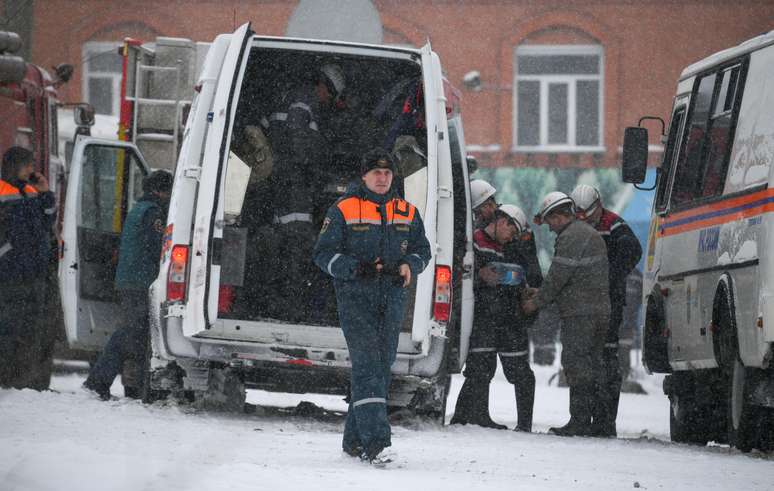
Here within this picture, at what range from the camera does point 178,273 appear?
9.55m

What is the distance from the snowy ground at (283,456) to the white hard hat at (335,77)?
2291 millimetres

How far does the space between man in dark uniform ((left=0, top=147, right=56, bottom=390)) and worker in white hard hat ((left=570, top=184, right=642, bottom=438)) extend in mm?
3792

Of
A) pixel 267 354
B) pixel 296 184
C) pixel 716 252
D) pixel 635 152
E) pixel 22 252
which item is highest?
pixel 635 152

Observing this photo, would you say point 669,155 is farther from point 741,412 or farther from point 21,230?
point 21,230

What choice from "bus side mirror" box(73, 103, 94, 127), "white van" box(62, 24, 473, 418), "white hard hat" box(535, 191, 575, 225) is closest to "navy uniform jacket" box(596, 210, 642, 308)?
"white hard hat" box(535, 191, 575, 225)

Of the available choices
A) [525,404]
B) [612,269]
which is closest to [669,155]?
[612,269]

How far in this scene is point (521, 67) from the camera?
97.6ft

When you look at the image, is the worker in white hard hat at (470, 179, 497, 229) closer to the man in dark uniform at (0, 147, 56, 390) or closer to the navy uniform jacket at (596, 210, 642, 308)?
the navy uniform jacket at (596, 210, 642, 308)

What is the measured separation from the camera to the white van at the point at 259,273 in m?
9.51

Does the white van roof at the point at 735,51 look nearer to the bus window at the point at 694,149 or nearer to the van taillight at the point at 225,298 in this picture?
the bus window at the point at 694,149

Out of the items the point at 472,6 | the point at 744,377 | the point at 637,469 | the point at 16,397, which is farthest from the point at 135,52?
the point at 472,6

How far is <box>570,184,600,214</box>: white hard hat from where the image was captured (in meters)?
11.8

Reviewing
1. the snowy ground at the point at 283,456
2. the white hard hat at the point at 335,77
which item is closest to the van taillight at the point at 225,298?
the snowy ground at the point at 283,456

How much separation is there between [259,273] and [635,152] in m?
2.92
